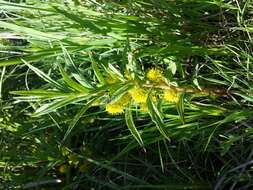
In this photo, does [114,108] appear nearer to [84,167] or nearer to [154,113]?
[154,113]

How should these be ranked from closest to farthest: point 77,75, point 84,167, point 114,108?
point 114,108, point 77,75, point 84,167

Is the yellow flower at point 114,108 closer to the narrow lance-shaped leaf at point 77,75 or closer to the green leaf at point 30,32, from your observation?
the narrow lance-shaped leaf at point 77,75

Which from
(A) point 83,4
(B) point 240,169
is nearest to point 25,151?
(A) point 83,4

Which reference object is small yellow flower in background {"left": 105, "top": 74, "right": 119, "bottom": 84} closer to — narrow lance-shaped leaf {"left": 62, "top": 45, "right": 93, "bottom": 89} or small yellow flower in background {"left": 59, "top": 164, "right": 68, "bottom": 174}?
narrow lance-shaped leaf {"left": 62, "top": 45, "right": 93, "bottom": 89}

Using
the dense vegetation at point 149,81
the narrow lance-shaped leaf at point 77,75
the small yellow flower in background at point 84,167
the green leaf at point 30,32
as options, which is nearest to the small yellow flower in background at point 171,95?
the dense vegetation at point 149,81

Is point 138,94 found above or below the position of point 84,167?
above

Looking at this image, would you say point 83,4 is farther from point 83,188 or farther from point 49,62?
point 83,188

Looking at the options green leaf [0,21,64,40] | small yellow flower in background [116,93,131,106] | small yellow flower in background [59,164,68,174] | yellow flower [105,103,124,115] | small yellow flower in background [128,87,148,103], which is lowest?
small yellow flower in background [59,164,68,174]

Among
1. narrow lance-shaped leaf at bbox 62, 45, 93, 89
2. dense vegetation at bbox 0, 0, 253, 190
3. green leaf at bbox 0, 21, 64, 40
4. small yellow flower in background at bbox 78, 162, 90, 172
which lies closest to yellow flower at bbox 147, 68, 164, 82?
dense vegetation at bbox 0, 0, 253, 190

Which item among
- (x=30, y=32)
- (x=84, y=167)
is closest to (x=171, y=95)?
(x=30, y=32)
